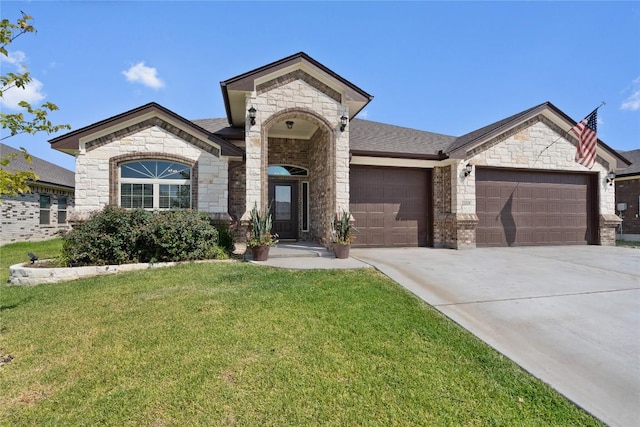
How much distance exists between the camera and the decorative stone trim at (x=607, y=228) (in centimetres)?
1202

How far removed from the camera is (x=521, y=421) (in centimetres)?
247

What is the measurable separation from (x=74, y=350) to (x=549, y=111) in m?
15.3

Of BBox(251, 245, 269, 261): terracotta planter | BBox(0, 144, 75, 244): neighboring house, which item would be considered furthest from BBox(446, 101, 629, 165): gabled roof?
BBox(0, 144, 75, 244): neighboring house

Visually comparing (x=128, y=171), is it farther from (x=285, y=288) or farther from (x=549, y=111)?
(x=549, y=111)

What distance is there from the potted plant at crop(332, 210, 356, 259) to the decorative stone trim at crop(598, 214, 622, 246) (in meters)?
10.9

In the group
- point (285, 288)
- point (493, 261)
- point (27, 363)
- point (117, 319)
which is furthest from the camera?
point (493, 261)

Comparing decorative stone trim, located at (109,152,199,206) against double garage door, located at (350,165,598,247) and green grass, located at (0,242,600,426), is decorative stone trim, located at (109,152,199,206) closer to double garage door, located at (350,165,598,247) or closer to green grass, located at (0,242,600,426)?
green grass, located at (0,242,600,426)

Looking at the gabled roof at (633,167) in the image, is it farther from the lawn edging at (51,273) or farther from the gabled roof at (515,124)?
the lawn edging at (51,273)

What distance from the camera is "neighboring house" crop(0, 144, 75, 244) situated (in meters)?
14.5

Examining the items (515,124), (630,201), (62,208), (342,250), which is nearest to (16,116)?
(342,250)

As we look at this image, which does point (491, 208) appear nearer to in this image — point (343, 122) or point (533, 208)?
point (533, 208)

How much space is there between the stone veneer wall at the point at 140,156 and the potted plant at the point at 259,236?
6.32 feet

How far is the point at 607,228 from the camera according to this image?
39.8 ft

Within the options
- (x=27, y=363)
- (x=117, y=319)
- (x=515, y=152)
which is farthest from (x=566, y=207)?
(x=27, y=363)
